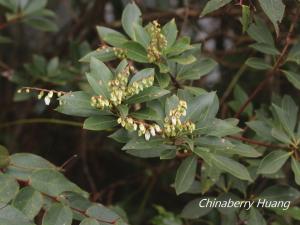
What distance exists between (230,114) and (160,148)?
0.65 metres

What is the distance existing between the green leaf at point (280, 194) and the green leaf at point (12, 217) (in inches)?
27.2

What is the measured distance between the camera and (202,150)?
4.06 feet

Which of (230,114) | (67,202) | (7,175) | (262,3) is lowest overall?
(230,114)

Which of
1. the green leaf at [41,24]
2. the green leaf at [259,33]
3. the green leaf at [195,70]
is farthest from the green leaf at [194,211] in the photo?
the green leaf at [41,24]

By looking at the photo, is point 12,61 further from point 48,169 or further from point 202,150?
point 202,150

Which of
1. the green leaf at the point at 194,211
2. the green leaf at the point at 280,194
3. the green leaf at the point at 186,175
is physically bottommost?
the green leaf at the point at 194,211

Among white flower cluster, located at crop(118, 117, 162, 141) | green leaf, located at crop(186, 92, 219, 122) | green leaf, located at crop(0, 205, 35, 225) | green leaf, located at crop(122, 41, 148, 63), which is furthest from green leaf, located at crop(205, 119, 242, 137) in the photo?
green leaf, located at crop(0, 205, 35, 225)

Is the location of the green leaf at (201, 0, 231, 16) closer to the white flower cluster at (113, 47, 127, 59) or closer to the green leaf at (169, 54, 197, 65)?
the green leaf at (169, 54, 197, 65)

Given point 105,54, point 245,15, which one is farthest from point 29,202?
point 245,15

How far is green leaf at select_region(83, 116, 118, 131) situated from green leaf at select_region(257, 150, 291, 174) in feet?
1.36

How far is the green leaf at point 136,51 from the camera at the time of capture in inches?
52.4

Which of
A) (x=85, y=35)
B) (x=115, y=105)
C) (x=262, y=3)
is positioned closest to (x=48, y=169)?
(x=115, y=105)

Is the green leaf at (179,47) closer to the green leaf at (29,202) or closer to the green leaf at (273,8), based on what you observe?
the green leaf at (273,8)

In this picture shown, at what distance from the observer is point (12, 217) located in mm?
1201
